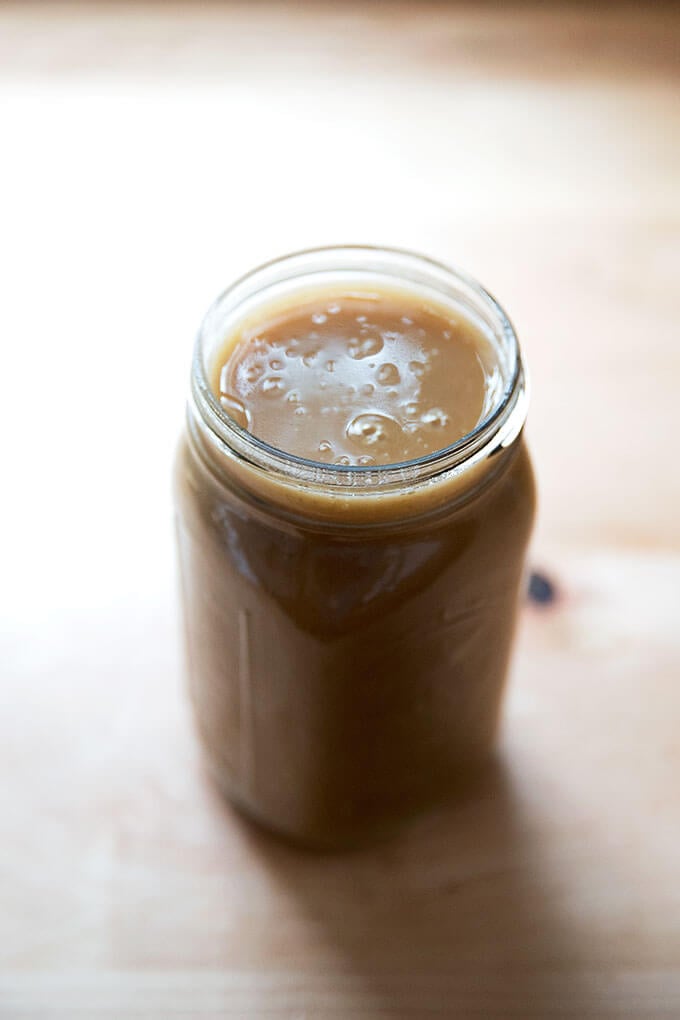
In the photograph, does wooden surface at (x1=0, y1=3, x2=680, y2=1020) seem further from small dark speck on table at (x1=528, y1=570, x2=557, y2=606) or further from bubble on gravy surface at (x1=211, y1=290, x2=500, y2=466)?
bubble on gravy surface at (x1=211, y1=290, x2=500, y2=466)

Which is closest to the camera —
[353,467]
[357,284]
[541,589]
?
[353,467]

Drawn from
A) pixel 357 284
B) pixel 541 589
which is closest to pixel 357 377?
pixel 357 284

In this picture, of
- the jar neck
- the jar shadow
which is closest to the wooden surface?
the jar shadow

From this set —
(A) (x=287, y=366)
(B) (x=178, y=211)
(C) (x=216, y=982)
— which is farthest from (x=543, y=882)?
(B) (x=178, y=211)

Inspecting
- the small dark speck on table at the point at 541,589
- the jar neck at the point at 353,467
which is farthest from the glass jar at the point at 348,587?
the small dark speck on table at the point at 541,589

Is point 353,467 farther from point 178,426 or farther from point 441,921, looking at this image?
point 178,426

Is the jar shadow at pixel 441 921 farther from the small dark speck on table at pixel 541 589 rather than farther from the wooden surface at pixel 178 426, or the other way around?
the small dark speck on table at pixel 541 589

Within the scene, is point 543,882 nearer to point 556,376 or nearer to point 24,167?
point 556,376
